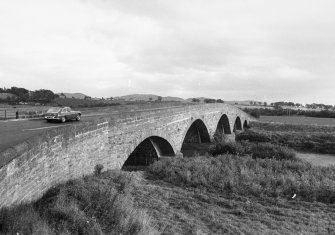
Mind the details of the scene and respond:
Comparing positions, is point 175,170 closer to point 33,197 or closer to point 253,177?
point 253,177

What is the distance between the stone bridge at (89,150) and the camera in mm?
7113

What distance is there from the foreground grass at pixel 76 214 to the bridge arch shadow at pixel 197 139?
22.3 meters

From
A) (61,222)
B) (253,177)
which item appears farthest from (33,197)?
(253,177)

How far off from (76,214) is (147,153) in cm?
1358

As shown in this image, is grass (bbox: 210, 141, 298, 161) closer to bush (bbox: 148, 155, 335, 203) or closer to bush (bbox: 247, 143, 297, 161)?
bush (bbox: 247, 143, 297, 161)

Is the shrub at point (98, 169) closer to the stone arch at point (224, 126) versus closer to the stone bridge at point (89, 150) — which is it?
the stone bridge at point (89, 150)

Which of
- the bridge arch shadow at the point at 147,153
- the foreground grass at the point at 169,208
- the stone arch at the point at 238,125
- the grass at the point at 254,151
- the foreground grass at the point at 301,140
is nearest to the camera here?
the foreground grass at the point at 169,208

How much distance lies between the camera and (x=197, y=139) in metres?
33.9

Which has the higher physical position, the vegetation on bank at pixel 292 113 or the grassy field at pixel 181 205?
the vegetation on bank at pixel 292 113

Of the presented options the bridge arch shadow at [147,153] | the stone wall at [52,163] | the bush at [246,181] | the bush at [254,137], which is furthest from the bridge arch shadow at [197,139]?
the stone wall at [52,163]

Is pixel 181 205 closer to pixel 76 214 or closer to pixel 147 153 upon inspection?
pixel 76 214

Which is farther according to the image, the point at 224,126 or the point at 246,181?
the point at 224,126

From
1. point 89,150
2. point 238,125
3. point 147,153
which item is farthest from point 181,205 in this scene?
point 238,125

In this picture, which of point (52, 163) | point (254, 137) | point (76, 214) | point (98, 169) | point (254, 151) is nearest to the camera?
point (76, 214)
